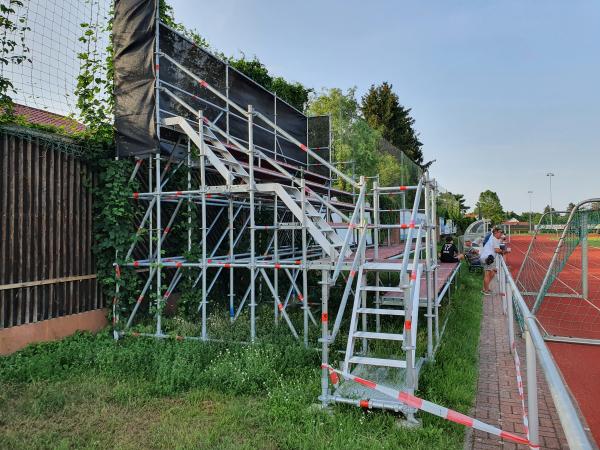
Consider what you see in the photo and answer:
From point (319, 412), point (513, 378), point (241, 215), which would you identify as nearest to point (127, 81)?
point (241, 215)

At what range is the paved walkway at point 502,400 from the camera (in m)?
3.55

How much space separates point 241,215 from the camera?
30.7ft

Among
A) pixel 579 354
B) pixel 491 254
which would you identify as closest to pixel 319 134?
pixel 491 254

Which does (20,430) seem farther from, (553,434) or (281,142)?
(281,142)

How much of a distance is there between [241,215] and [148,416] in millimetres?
5793

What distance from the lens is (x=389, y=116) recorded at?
3925 centimetres

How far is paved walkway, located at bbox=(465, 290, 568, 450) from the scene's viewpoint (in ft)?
11.6

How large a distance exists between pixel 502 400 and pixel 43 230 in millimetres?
5851

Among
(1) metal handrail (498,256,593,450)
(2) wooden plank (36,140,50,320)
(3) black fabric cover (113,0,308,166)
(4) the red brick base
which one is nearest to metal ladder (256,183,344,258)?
(3) black fabric cover (113,0,308,166)

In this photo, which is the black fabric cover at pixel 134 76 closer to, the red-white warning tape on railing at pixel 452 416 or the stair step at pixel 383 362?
the stair step at pixel 383 362

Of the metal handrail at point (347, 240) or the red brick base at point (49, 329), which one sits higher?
the metal handrail at point (347, 240)

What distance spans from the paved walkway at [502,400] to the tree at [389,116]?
33961 millimetres

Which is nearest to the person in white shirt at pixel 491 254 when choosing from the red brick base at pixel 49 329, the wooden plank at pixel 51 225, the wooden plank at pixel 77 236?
the red brick base at pixel 49 329

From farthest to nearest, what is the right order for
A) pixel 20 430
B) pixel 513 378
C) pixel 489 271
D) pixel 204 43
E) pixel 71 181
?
pixel 204 43 → pixel 489 271 → pixel 71 181 → pixel 513 378 → pixel 20 430
